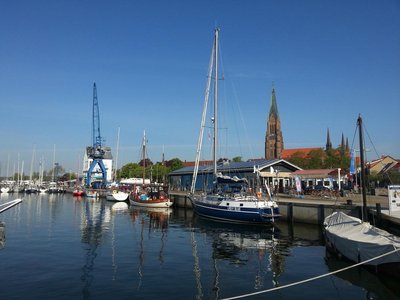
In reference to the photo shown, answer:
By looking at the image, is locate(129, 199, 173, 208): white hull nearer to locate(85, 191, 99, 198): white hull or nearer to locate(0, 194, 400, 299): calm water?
locate(0, 194, 400, 299): calm water

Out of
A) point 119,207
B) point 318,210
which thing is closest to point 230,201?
point 318,210

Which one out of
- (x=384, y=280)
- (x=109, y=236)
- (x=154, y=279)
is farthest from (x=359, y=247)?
(x=109, y=236)

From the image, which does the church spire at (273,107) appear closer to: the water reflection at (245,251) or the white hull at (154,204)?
the white hull at (154,204)

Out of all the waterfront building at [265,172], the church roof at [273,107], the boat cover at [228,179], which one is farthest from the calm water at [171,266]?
the church roof at [273,107]

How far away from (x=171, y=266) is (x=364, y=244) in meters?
9.76

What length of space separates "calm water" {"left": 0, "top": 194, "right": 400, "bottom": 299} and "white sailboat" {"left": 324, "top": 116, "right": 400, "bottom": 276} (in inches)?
29.1

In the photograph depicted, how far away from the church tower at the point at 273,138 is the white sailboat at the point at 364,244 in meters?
143

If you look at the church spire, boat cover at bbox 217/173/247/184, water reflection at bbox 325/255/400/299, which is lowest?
water reflection at bbox 325/255/400/299

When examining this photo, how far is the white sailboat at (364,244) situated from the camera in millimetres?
15883

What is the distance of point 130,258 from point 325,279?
10786mm

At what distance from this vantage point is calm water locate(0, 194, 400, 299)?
15180 mm

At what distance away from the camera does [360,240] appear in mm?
17812

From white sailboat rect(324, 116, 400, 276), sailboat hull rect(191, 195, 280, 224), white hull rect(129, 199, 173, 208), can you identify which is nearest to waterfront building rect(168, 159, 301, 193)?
white hull rect(129, 199, 173, 208)

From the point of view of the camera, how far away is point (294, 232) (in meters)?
31.9
